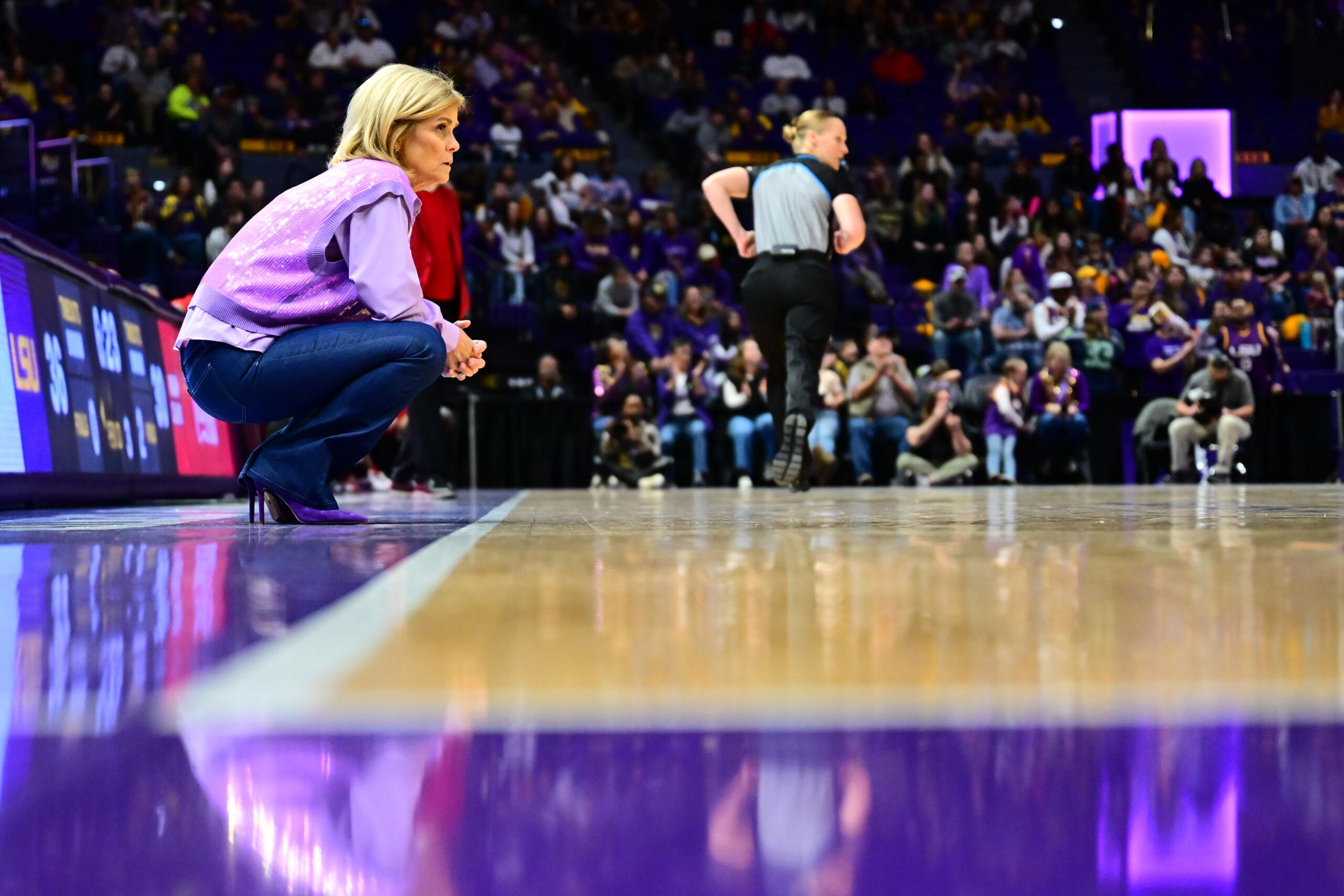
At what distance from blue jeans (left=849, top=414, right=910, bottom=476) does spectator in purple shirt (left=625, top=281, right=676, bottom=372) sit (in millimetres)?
1708

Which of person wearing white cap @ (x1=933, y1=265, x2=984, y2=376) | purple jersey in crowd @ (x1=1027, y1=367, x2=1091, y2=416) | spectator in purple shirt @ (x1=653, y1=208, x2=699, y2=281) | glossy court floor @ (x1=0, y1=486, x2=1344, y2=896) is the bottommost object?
glossy court floor @ (x1=0, y1=486, x2=1344, y2=896)

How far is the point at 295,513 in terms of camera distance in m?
3.29

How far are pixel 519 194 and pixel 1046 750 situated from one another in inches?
502

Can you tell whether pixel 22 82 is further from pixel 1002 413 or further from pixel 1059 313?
pixel 1059 313

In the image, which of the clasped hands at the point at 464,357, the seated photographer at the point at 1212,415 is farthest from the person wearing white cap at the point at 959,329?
the clasped hands at the point at 464,357

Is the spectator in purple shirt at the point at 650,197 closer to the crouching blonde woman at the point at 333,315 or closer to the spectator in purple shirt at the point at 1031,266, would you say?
the spectator in purple shirt at the point at 1031,266

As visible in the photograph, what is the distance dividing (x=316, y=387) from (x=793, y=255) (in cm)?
315

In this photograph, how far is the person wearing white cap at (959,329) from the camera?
11453 millimetres

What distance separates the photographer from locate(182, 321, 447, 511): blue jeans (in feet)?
10.3

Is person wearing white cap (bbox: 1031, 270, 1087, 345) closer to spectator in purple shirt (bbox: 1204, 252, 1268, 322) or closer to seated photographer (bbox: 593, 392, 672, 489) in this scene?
spectator in purple shirt (bbox: 1204, 252, 1268, 322)

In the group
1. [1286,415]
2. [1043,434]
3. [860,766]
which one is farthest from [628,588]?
[1286,415]

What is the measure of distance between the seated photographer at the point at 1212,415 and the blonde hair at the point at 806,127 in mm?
5547

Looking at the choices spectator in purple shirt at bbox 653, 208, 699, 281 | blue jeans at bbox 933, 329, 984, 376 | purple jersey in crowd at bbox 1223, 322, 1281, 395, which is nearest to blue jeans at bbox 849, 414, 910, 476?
blue jeans at bbox 933, 329, 984, 376

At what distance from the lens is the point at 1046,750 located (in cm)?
75
